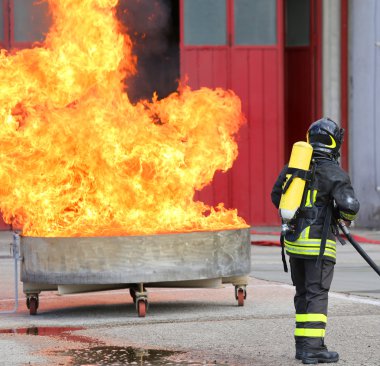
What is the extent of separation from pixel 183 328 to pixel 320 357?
1851 millimetres

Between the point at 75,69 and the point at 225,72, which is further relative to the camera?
the point at 225,72

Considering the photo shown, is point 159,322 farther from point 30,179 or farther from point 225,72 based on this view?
point 225,72

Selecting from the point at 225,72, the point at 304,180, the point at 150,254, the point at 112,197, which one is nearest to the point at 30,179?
the point at 112,197

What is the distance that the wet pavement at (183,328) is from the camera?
784 centimetres

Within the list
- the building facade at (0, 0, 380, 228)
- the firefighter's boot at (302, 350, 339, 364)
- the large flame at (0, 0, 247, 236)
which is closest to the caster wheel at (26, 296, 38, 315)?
the large flame at (0, 0, 247, 236)

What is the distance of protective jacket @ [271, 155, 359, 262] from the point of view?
7.68 meters

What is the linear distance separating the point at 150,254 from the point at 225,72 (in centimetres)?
1352

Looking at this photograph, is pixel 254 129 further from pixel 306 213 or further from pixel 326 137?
pixel 306 213

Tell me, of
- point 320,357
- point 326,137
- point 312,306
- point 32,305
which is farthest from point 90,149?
point 320,357

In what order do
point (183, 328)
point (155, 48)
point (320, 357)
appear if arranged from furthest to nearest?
point (155, 48) < point (183, 328) < point (320, 357)

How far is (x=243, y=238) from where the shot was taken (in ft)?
34.0

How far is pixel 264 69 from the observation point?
23.1 meters

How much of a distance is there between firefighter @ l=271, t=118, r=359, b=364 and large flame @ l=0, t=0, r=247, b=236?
8.70 ft

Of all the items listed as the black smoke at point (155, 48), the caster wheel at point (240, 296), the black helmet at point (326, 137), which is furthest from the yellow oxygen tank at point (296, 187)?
the black smoke at point (155, 48)
